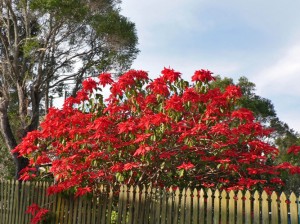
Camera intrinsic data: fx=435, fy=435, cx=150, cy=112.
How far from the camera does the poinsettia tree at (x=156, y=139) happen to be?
7766 millimetres

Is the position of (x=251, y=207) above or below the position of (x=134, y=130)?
below

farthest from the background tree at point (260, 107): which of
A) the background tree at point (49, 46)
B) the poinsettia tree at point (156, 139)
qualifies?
the poinsettia tree at point (156, 139)

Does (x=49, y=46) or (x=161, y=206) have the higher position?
(x=49, y=46)

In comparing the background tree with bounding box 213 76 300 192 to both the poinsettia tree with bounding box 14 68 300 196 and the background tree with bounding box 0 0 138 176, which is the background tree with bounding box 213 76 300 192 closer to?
the background tree with bounding box 0 0 138 176

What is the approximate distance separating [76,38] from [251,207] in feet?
43.0

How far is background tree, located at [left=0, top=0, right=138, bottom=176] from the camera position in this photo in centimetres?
1521

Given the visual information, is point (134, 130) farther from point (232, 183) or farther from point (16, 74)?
point (16, 74)

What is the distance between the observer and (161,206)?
748cm

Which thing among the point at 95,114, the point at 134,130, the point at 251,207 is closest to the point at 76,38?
the point at 95,114

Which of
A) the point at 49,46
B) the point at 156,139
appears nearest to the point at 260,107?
the point at 49,46

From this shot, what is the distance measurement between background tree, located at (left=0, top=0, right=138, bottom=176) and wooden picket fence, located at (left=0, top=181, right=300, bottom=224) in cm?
566

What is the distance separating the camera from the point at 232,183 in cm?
863

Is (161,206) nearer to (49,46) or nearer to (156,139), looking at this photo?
(156,139)

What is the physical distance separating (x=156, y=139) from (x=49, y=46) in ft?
34.0
